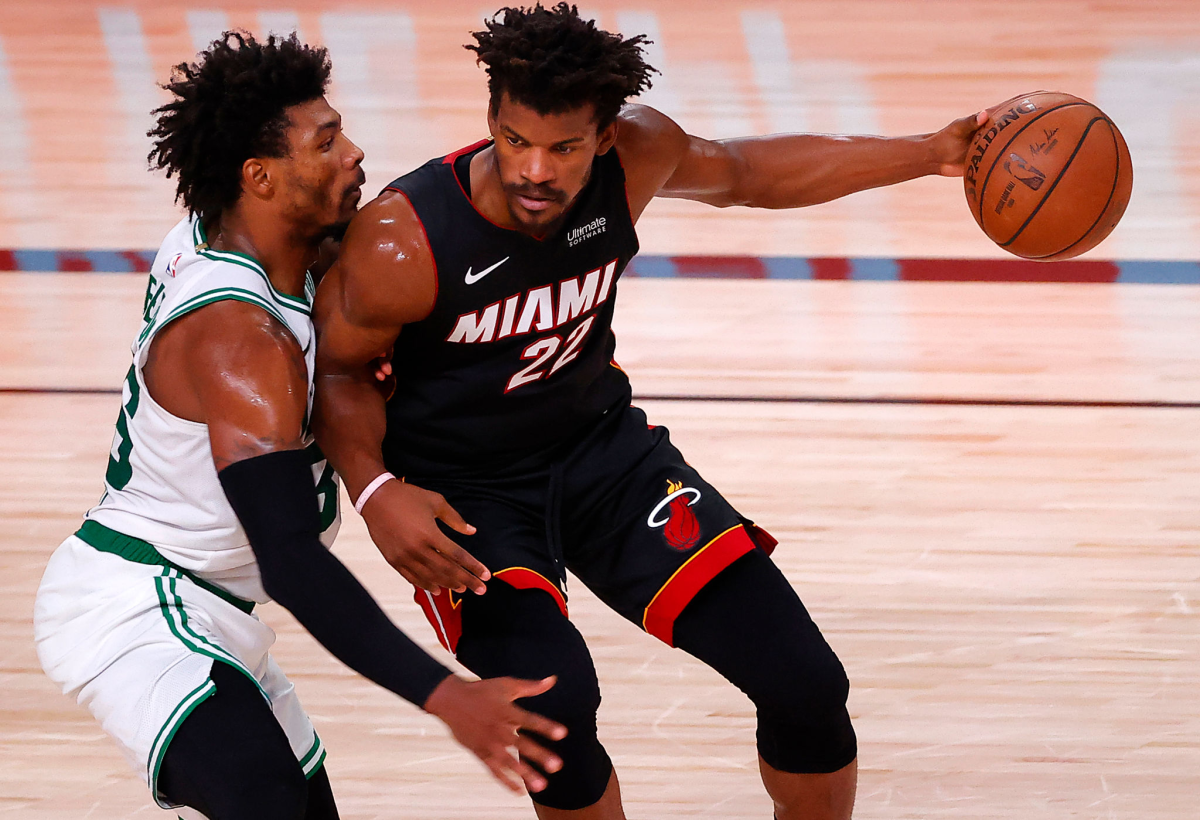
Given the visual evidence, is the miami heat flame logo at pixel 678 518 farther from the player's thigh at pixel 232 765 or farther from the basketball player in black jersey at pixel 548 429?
the player's thigh at pixel 232 765

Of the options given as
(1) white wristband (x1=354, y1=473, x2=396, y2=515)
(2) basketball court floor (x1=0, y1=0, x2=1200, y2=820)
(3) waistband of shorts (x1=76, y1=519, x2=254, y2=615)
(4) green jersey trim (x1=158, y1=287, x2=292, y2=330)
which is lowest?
(2) basketball court floor (x1=0, y1=0, x2=1200, y2=820)

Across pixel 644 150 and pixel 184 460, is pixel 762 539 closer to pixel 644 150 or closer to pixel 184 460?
pixel 644 150

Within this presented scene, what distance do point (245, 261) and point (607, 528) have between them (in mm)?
791

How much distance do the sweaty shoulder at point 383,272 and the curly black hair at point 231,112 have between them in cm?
19

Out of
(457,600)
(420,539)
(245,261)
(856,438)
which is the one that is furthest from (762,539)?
(856,438)

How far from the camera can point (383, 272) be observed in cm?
231

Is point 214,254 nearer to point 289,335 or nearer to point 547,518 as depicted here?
point 289,335

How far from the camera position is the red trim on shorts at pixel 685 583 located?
2.48 meters

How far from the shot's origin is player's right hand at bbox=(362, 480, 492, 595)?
2.26m

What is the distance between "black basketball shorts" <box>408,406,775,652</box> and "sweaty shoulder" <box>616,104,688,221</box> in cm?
44

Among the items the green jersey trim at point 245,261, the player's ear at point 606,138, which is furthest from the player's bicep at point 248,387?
the player's ear at point 606,138

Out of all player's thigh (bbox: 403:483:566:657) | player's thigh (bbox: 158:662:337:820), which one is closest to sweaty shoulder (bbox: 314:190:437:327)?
player's thigh (bbox: 403:483:566:657)

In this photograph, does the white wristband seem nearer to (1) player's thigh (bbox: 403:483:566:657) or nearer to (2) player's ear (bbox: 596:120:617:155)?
(1) player's thigh (bbox: 403:483:566:657)

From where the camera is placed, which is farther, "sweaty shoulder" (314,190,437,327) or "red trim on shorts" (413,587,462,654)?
"red trim on shorts" (413,587,462,654)
